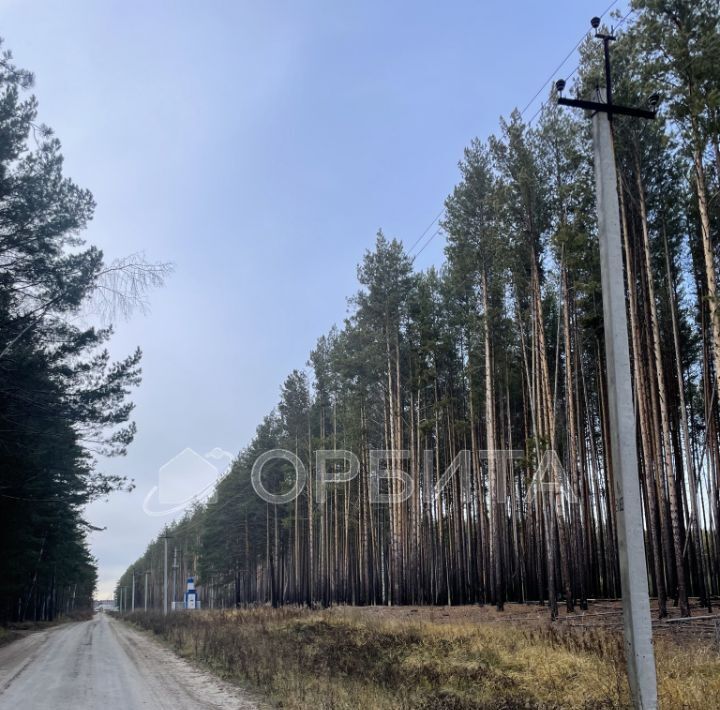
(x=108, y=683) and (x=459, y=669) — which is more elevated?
(x=459, y=669)

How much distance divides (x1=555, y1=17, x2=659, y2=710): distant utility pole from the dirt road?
6619 millimetres

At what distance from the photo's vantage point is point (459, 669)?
11906 millimetres

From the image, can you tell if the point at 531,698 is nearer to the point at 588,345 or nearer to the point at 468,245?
the point at 468,245

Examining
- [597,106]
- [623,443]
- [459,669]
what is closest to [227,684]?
[459,669]

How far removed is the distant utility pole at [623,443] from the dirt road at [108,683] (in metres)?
6.62

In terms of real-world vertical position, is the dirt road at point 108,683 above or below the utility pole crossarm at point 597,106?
below

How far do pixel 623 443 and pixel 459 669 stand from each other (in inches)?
270

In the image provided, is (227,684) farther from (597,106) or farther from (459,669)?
(597,106)

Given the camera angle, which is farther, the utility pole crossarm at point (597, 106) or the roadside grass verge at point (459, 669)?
the roadside grass verge at point (459, 669)

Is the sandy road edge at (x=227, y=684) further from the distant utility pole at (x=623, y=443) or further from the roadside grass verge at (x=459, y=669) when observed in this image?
the distant utility pole at (x=623, y=443)

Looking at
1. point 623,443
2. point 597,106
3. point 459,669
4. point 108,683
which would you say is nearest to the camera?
point 623,443

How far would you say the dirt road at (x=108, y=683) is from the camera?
450 inches

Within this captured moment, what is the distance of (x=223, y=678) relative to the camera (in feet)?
48.4

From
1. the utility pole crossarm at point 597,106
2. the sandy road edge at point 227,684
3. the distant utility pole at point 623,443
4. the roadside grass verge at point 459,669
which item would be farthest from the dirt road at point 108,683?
the utility pole crossarm at point 597,106
